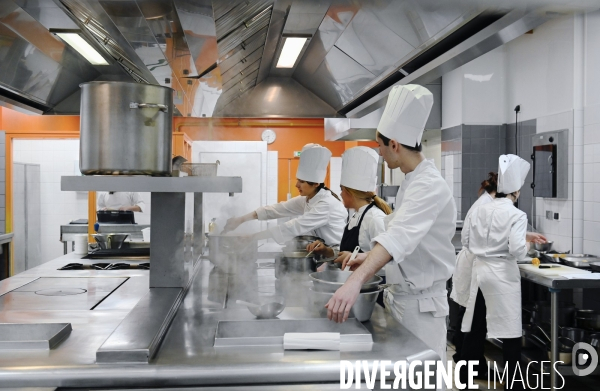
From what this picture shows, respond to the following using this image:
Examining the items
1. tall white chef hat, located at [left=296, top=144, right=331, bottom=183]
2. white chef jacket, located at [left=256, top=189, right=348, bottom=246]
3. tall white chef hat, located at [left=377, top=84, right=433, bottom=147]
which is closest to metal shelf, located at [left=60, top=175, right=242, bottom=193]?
tall white chef hat, located at [left=377, top=84, right=433, bottom=147]

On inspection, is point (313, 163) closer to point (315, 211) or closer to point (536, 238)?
point (315, 211)

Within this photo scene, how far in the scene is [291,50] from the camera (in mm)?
2568

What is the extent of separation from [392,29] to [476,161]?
3985mm

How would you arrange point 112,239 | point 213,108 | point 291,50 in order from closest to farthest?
point 291,50 → point 213,108 → point 112,239

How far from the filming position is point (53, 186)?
6.30 metres

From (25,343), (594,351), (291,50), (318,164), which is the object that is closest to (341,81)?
(291,50)

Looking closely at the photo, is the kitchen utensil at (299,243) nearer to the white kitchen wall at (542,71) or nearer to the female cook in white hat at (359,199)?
the female cook in white hat at (359,199)

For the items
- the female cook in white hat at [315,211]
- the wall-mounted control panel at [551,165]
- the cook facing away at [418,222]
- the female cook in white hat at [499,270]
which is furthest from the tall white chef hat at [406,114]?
the wall-mounted control panel at [551,165]

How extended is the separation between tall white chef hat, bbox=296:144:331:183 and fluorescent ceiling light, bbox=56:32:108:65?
186 centimetres

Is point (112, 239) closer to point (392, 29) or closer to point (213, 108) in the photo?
point (213, 108)

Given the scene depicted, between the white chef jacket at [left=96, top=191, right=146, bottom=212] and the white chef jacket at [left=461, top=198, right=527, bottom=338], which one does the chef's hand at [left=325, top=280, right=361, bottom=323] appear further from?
the white chef jacket at [left=96, top=191, right=146, bottom=212]

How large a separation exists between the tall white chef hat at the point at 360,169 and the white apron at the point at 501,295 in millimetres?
1267

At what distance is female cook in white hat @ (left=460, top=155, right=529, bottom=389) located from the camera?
3.69m

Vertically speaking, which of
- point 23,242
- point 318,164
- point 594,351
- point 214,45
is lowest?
point 594,351
